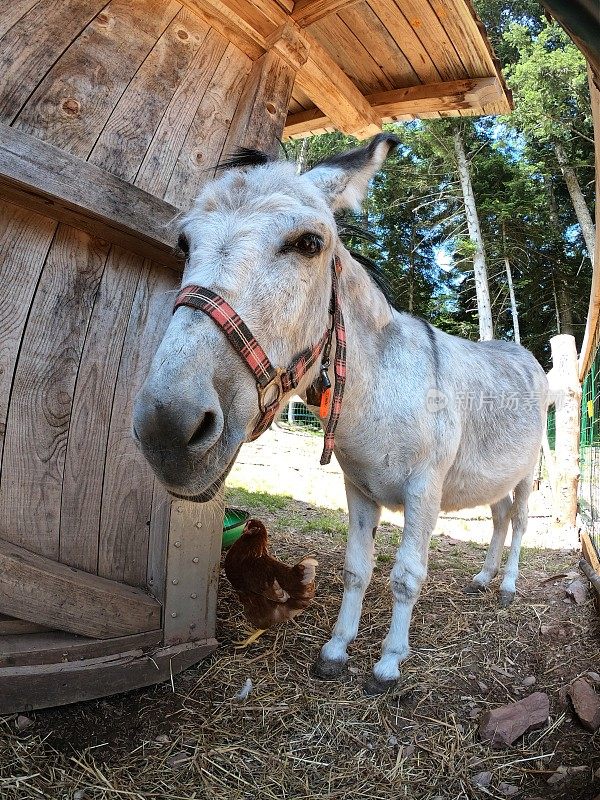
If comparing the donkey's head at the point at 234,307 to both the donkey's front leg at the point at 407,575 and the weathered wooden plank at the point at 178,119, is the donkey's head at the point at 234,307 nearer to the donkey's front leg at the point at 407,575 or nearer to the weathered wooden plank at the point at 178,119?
the weathered wooden plank at the point at 178,119

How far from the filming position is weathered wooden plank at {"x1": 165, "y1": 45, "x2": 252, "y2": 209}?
2.56 meters

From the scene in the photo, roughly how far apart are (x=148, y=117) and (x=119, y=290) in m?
0.90

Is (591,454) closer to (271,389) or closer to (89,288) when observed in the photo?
(271,389)

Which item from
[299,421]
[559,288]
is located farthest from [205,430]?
[559,288]

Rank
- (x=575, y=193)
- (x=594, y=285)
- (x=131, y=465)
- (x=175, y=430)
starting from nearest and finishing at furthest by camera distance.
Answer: (x=175, y=430) < (x=131, y=465) < (x=594, y=285) < (x=575, y=193)

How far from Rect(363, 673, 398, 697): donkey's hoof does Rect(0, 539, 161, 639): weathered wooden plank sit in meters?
1.13

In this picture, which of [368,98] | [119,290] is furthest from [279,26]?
[119,290]

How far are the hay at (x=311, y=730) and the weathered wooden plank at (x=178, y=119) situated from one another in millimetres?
2459

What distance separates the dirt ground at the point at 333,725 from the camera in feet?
6.09

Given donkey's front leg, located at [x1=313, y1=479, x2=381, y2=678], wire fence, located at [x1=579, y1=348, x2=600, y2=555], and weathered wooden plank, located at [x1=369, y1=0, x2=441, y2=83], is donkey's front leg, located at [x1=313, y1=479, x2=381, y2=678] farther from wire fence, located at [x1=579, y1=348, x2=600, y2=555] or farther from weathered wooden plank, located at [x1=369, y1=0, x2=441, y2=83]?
weathered wooden plank, located at [x1=369, y1=0, x2=441, y2=83]

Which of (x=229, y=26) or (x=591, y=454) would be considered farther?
(x=591, y=454)

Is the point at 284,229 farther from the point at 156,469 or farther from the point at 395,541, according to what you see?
the point at 395,541

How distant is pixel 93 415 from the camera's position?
91.0 inches

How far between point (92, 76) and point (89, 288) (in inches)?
38.6
